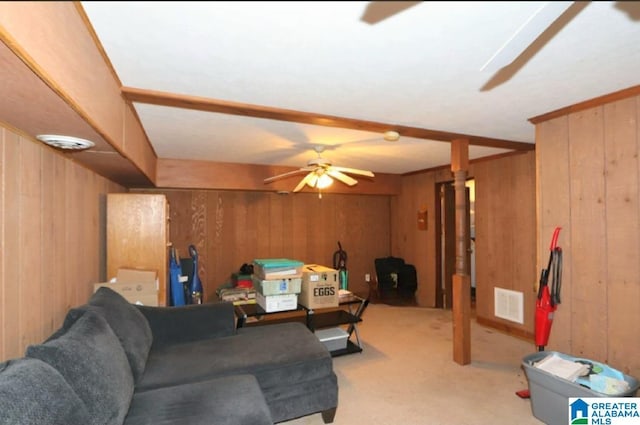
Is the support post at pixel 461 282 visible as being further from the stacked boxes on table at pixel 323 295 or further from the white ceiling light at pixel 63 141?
the white ceiling light at pixel 63 141

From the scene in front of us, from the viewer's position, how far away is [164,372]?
1.86 metres

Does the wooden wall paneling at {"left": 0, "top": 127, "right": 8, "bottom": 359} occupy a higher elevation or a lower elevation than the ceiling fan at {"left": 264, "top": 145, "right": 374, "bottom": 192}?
lower

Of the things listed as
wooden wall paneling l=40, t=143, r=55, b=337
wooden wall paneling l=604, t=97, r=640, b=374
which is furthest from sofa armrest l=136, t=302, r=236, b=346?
wooden wall paneling l=604, t=97, r=640, b=374

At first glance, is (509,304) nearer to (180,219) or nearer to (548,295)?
(548,295)

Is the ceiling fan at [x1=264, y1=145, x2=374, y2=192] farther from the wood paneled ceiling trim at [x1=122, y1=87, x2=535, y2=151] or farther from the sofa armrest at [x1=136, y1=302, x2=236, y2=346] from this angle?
the sofa armrest at [x1=136, y1=302, x2=236, y2=346]

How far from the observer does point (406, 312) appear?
4578 millimetres

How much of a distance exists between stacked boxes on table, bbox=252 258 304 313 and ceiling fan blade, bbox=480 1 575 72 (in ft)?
8.21

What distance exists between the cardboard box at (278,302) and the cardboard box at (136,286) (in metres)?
0.92

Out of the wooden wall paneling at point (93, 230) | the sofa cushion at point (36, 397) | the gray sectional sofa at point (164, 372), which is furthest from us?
the wooden wall paneling at point (93, 230)

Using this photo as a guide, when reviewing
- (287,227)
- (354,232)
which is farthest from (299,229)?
(354,232)

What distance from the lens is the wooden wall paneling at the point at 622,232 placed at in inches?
76.0

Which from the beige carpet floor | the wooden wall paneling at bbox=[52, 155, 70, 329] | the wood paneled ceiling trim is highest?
the wood paneled ceiling trim

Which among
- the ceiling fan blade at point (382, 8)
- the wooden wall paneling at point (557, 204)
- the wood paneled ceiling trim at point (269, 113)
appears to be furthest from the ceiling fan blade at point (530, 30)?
the wooden wall paneling at point (557, 204)

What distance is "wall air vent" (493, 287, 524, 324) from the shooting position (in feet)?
11.8
